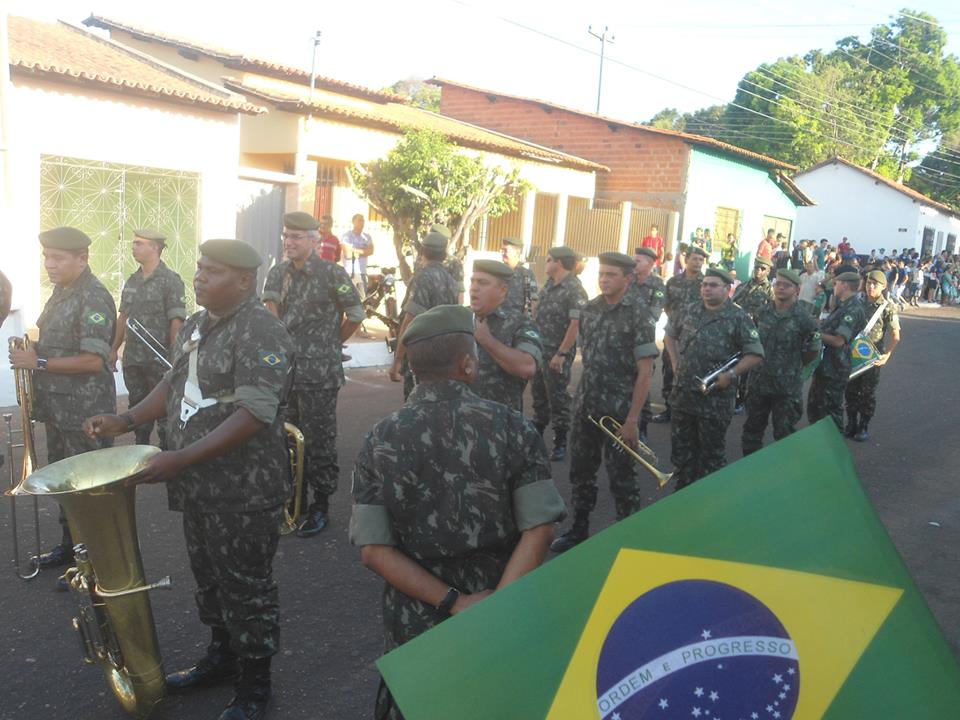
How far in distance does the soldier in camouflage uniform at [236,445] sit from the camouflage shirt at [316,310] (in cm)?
219

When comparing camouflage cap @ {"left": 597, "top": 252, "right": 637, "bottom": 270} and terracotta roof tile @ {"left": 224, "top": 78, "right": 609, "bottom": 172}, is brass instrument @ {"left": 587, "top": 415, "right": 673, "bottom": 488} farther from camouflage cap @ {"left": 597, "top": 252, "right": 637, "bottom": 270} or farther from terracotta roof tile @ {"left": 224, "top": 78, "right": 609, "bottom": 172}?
terracotta roof tile @ {"left": 224, "top": 78, "right": 609, "bottom": 172}

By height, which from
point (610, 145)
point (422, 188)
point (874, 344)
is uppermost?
point (610, 145)

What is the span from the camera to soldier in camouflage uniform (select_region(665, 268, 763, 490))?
20.0ft

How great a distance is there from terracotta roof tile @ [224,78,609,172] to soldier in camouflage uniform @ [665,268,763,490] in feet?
37.4

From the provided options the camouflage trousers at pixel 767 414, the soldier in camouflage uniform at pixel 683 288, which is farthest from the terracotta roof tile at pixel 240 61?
the camouflage trousers at pixel 767 414

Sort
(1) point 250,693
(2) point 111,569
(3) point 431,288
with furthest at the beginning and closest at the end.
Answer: (3) point 431,288 < (1) point 250,693 < (2) point 111,569

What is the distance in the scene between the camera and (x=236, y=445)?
123 inches

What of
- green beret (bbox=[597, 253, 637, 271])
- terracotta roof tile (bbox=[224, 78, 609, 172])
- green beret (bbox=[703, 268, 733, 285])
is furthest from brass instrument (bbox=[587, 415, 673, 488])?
terracotta roof tile (bbox=[224, 78, 609, 172])

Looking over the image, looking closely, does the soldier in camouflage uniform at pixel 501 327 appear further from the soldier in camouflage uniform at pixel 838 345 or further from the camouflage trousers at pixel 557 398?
the soldier in camouflage uniform at pixel 838 345

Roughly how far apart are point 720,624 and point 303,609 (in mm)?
3079

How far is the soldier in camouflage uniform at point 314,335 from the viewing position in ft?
18.4

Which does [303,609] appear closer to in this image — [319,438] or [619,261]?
[319,438]

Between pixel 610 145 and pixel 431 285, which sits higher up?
pixel 610 145

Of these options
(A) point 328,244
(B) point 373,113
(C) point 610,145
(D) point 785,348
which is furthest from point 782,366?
(C) point 610,145
